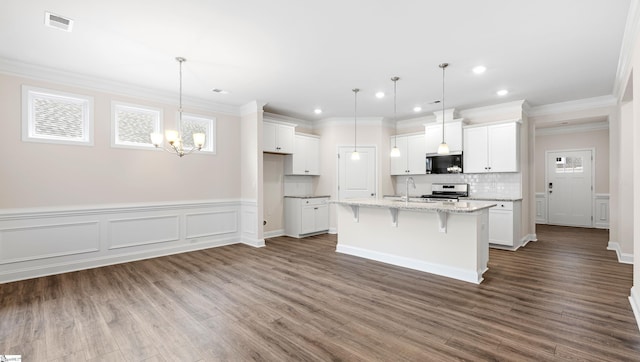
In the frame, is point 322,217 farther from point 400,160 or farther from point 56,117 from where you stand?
point 56,117

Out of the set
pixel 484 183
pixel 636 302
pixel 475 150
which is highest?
pixel 475 150

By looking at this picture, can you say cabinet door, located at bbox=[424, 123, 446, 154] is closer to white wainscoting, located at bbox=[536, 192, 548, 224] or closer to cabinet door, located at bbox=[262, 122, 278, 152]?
cabinet door, located at bbox=[262, 122, 278, 152]

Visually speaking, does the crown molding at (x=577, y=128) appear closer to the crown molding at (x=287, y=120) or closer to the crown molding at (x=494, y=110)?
the crown molding at (x=494, y=110)

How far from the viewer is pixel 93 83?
438 cm

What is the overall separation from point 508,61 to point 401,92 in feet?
5.43

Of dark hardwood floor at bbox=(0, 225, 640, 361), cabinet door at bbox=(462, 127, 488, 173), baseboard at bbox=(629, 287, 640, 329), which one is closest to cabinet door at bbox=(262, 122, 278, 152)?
dark hardwood floor at bbox=(0, 225, 640, 361)

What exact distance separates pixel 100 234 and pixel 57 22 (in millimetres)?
2949

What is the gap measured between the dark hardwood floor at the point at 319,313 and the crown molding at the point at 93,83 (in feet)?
8.76

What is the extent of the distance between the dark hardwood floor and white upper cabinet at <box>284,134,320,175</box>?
2801 millimetres

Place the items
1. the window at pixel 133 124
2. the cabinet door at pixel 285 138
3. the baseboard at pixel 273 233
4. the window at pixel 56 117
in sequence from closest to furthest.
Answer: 1. the window at pixel 56 117
2. the window at pixel 133 124
3. the cabinet door at pixel 285 138
4. the baseboard at pixel 273 233

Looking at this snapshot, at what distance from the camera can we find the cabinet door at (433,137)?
20.3ft

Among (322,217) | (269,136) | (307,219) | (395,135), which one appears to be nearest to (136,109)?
(269,136)

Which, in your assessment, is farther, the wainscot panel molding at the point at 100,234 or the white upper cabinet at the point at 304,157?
the white upper cabinet at the point at 304,157

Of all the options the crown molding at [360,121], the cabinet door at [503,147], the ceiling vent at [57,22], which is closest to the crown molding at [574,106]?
the cabinet door at [503,147]
